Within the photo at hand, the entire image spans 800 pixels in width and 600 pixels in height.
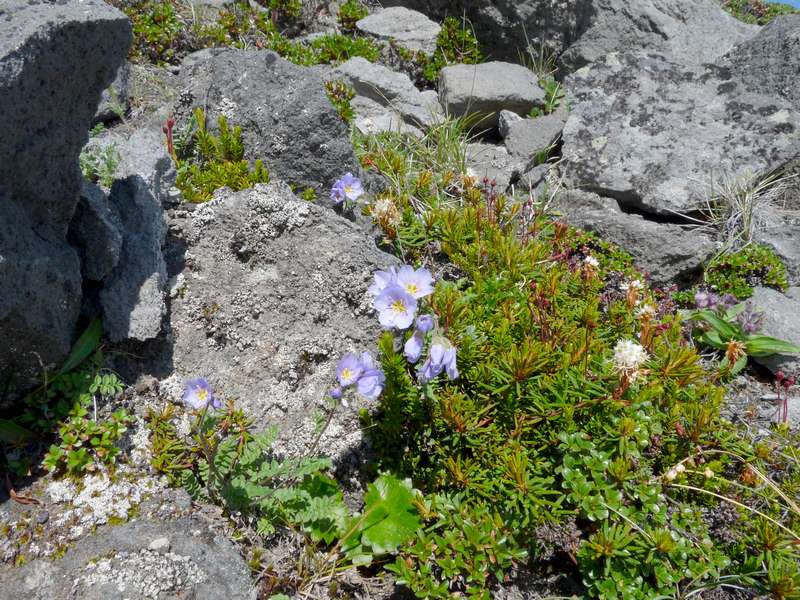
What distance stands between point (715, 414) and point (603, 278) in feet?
5.26

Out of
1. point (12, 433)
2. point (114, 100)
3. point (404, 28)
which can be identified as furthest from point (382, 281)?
point (404, 28)

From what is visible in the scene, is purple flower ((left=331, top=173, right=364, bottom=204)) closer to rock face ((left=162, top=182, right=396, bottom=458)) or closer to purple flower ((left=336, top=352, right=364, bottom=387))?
rock face ((left=162, top=182, right=396, bottom=458))

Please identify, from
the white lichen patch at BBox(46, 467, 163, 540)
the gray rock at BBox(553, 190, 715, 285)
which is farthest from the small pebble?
the gray rock at BBox(553, 190, 715, 285)

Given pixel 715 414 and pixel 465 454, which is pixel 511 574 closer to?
pixel 465 454

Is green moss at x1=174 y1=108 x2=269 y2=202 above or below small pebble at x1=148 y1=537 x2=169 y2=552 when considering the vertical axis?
above

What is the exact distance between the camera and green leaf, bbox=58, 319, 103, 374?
2.99m

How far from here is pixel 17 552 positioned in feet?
8.26

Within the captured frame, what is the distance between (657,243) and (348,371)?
3405mm

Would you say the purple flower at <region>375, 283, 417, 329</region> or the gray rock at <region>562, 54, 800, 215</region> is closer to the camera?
the purple flower at <region>375, 283, 417, 329</region>

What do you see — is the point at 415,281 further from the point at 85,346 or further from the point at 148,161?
the point at 148,161

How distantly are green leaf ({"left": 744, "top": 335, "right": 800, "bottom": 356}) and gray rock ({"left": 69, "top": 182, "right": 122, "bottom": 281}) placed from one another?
13.9 ft

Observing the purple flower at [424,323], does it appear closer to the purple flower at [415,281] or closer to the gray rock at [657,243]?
the purple flower at [415,281]

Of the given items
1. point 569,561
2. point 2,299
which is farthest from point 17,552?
point 569,561

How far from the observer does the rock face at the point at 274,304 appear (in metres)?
3.32
